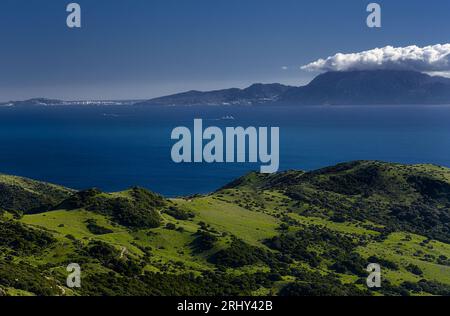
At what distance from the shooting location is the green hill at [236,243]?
8062 cm

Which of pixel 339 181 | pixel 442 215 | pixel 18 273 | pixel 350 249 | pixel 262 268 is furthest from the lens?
pixel 339 181

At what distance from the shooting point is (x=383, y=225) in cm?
15750

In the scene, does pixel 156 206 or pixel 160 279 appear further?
pixel 156 206

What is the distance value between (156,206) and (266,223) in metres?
30.7

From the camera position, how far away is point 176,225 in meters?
118

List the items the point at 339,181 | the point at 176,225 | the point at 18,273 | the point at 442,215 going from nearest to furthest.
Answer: the point at 18,273
the point at 176,225
the point at 442,215
the point at 339,181

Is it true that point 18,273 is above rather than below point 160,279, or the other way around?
above

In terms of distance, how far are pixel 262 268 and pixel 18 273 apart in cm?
5351

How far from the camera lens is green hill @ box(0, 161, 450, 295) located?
80.6 m

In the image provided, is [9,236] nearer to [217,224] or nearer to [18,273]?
[18,273]

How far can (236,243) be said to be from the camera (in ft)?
362
